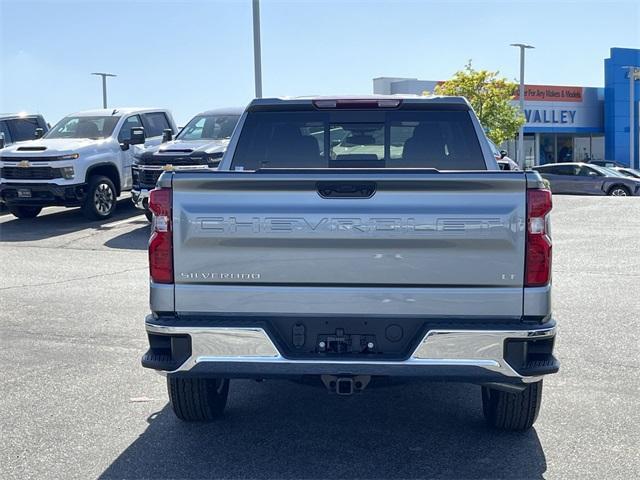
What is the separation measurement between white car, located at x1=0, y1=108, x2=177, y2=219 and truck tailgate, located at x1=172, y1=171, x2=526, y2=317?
38.6 ft

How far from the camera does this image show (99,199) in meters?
16.2

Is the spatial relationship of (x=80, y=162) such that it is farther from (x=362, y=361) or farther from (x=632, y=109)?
(x=632, y=109)

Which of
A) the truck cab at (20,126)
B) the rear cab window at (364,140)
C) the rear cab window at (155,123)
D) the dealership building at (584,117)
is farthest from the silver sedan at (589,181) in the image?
the dealership building at (584,117)

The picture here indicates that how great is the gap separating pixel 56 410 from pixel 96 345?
1736 millimetres

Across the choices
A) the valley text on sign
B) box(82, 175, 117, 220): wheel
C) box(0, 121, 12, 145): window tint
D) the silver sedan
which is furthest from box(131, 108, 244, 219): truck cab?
the valley text on sign

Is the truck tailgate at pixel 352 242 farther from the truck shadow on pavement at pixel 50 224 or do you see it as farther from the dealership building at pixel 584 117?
the dealership building at pixel 584 117

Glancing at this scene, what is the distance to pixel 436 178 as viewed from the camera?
405 cm

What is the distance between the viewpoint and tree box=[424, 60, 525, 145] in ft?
125

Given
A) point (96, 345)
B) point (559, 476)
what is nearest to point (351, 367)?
point (559, 476)

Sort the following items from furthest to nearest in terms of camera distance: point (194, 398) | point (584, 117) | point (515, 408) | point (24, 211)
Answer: point (584, 117), point (24, 211), point (194, 398), point (515, 408)

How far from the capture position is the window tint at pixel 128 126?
54.9 feet

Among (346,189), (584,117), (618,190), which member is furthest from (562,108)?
(346,189)

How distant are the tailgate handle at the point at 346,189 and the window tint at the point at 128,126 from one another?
13.1 meters

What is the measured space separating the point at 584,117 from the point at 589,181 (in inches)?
1041
